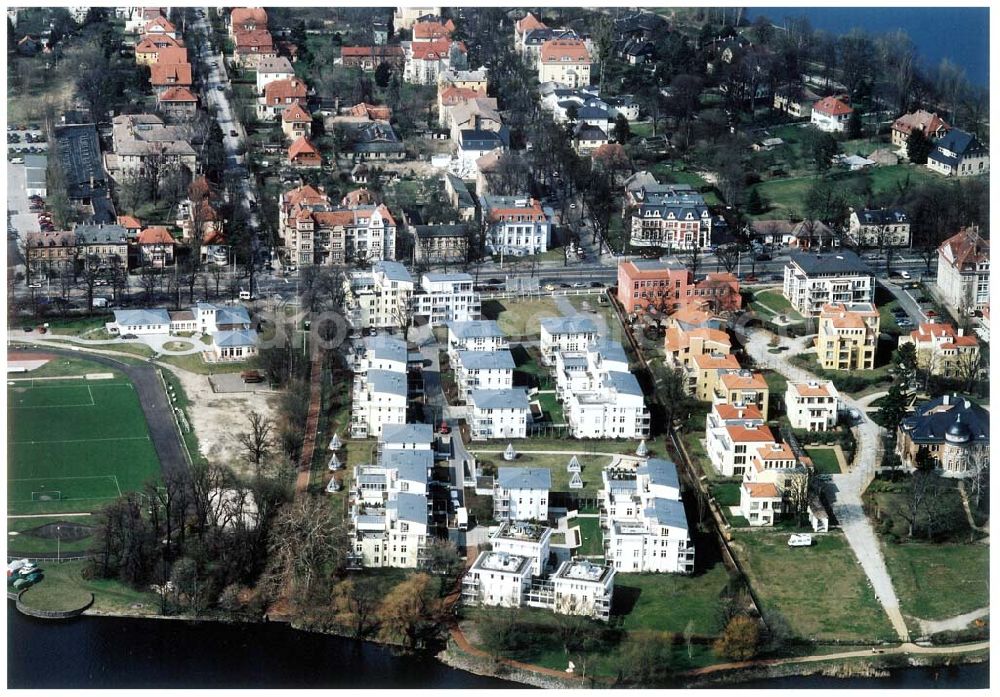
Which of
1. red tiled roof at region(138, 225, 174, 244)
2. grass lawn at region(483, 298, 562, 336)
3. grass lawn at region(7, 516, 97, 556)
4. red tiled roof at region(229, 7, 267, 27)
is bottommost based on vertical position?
grass lawn at region(7, 516, 97, 556)

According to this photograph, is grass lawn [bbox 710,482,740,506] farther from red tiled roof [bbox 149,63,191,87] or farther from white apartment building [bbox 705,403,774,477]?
red tiled roof [bbox 149,63,191,87]

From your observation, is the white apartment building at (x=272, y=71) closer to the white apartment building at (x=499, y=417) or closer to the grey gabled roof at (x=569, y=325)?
the grey gabled roof at (x=569, y=325)

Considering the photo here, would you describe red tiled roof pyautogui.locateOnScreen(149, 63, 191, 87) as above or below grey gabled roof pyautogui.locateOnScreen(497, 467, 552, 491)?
above

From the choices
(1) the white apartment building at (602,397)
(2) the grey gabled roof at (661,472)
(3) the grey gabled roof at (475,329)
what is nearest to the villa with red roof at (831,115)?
(3) the grey gabled roof at (475,329)

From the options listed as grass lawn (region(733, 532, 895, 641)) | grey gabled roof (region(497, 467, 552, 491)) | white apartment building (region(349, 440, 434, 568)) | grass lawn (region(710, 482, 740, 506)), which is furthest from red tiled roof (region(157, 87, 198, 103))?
grass lawn (region(733, 532, 895, 641))

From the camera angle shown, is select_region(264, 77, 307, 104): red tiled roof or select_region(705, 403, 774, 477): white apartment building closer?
select_region(705, 403, 774, 477): white apartment building

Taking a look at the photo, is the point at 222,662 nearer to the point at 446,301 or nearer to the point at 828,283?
the point at 446,301
